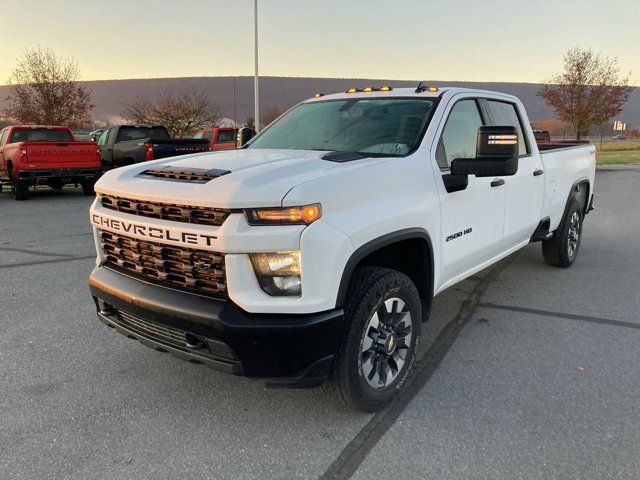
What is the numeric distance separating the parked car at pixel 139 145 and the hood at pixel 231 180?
11499 mm

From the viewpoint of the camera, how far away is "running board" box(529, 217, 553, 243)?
525cm

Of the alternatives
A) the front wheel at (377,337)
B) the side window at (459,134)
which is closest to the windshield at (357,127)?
the side window at (459,134)

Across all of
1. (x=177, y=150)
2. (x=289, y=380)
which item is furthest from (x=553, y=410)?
(x=177, y=150)

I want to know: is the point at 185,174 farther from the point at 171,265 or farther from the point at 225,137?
the point at 225,137

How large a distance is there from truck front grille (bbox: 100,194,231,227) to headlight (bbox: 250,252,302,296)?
0.27 metres

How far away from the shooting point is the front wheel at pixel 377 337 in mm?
2734

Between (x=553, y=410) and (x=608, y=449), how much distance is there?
0.40 m

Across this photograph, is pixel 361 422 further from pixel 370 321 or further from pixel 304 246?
pixel 304 246

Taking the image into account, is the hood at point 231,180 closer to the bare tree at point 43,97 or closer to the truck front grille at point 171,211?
the truck front grille at point 171,211

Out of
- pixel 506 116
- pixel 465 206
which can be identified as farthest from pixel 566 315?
pixel 506 116

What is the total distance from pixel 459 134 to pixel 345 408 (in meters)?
2.14

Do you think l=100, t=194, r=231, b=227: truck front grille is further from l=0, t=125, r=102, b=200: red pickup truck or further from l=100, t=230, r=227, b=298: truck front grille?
l=0, t=125, r=102, b=200: red pickup truck

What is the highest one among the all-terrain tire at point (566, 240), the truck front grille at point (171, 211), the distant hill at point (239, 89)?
the distant hill at point (239, 89)

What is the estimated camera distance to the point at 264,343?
2498 mm
